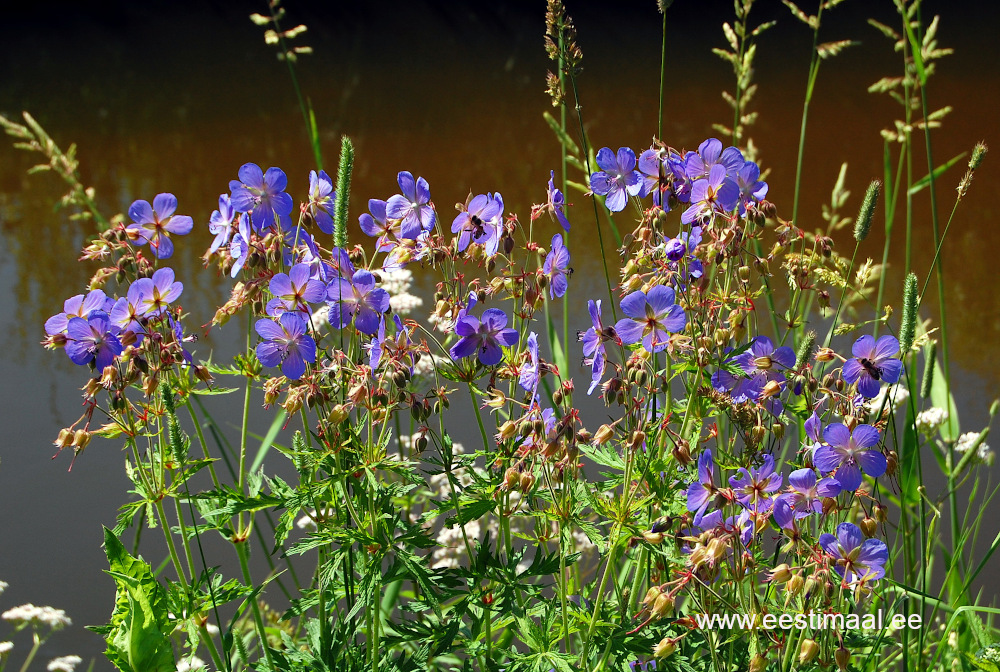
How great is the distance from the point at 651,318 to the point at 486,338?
23 cm

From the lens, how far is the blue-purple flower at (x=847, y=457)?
114 cm

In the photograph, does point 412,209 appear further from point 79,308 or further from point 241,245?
point 79,308

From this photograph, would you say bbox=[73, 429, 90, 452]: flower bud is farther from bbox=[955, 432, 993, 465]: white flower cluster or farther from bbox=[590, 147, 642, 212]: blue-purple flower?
bbox=[955, 432, 993, 465]: white flower cluster

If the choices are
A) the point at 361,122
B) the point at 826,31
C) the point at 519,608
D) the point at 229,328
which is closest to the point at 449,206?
the point at 229,328

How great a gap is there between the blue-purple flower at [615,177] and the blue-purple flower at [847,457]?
48cm

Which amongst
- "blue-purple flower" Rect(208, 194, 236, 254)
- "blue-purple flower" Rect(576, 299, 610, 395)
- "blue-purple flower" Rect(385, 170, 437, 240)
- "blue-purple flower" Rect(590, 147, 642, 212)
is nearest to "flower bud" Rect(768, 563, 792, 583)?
"blue-purple flower" Rect(576, 299, 610, 395)

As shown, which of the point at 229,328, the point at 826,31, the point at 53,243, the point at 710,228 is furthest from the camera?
the point at 826,31

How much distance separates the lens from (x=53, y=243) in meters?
3.82

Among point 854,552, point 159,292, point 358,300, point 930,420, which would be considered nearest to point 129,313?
point 159,292

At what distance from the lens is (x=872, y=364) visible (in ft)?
4.00

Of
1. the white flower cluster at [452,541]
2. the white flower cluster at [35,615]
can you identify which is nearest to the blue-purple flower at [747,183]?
the white flower cluster at [452,541]

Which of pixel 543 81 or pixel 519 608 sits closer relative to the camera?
pixel 519 608

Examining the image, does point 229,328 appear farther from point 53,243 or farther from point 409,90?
point 409,90

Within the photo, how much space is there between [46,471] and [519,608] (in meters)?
1.84
